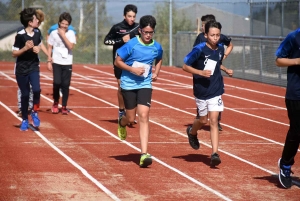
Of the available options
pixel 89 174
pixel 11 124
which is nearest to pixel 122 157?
pixel 89 174

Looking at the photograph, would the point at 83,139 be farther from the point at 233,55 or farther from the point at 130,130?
the point at 233,55

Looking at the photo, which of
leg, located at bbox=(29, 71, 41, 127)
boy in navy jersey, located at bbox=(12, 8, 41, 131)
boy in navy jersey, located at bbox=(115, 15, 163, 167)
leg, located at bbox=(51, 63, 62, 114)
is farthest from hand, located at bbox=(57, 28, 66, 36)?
boy in navy jersey, located at bbox=(115, 15, 163, 167)

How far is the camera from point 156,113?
56.6 ft

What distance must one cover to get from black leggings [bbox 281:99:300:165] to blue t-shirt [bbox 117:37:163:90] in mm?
2267

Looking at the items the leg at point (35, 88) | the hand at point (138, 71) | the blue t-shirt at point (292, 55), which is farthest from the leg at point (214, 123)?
the leg at point (35, 88)

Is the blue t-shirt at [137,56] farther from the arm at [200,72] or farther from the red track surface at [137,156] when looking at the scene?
the red track surface at [137,156]

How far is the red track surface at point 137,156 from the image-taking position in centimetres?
913

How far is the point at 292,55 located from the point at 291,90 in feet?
1.32

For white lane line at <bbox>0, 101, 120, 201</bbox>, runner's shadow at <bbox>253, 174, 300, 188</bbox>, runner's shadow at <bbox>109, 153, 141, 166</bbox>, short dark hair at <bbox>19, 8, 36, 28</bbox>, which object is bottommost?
runner's shadow at <bbox>253, 174, 300, 188</bbox>

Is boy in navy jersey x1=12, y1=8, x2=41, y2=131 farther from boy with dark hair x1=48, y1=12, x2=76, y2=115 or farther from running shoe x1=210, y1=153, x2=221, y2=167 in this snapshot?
running shoe x1=210, y1=153, x2=221, y2=167

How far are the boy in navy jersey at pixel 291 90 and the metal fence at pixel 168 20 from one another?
17.9 meters

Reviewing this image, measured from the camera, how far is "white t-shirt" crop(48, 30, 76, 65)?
16875mm

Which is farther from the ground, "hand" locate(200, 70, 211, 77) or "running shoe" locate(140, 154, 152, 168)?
"hand" locate(200, 70, 211, 77)

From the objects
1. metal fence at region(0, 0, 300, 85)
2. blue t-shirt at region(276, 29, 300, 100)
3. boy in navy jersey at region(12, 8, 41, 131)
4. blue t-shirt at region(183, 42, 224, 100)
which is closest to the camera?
blue t-shirt at region(276, 29, 300, 100)
